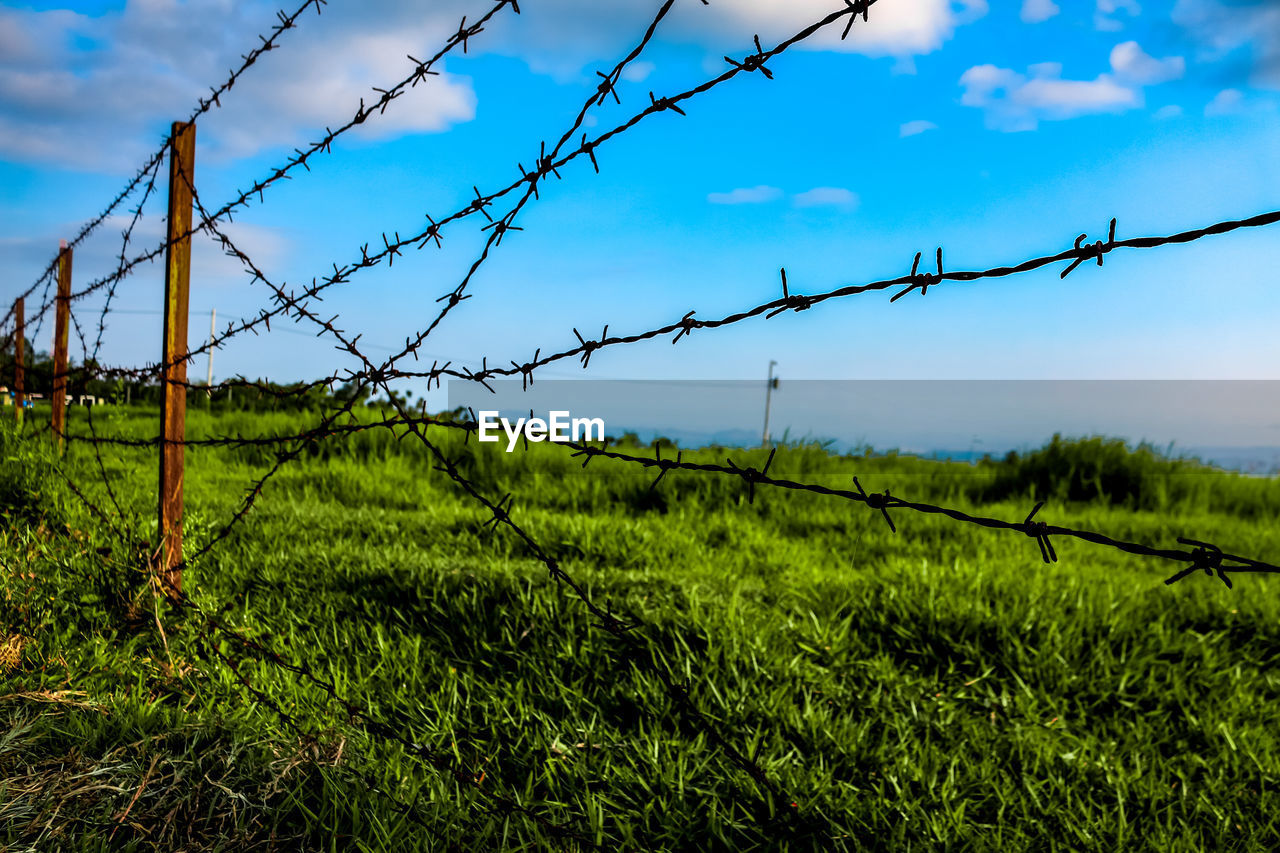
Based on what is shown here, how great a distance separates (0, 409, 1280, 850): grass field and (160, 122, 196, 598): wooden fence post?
0.15m

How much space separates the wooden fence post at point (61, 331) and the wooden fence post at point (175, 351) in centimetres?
289

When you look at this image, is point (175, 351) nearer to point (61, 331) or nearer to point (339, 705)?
point (339, 705)

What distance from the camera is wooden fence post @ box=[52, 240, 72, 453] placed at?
5527 mm

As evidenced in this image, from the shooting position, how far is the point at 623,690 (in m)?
2.61

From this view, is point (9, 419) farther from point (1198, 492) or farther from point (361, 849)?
point (1198, 492)

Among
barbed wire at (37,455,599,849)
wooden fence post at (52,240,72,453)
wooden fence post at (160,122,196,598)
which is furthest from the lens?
wooden fence post at (52,240,72,453)

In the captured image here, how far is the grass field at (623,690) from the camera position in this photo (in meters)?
1.92

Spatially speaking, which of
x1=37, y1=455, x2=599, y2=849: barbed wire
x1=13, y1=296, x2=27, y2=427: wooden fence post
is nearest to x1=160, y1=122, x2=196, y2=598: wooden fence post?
x1=37, y1=455, x2=599, y2=849: barbed wire

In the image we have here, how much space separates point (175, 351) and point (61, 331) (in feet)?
13.6

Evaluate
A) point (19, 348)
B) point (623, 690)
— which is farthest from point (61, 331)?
point (623, 690)

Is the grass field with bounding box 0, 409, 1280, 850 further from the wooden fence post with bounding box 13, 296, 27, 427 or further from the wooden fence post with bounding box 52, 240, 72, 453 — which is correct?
the wooden fence post with bounding box 13, 296, 27, 427

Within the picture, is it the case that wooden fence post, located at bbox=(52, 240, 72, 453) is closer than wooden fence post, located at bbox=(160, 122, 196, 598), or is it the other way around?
wooden fence post, located at bbox=(160, 122, 196, 598)

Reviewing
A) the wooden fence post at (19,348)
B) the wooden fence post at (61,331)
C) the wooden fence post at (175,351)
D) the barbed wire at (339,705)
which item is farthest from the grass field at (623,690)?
the wooden fence post at (19,348)

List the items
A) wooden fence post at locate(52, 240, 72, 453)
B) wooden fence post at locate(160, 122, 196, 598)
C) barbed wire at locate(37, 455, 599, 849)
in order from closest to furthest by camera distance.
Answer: barbed wire at locate(37, 455, 599, 849) → wooden fence post at locate(160, 122, 196, 598) → wooden fence post at locate(52, 240, 72, 453)
